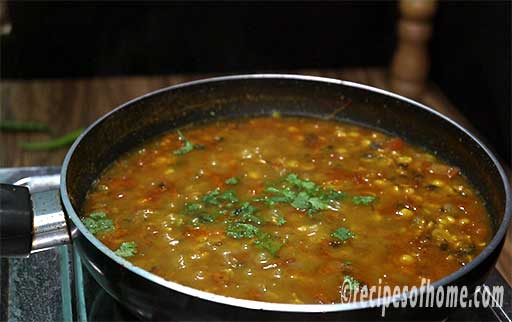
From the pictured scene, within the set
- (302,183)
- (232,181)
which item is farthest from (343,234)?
(232,181)

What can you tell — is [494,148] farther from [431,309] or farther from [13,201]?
[13,201]

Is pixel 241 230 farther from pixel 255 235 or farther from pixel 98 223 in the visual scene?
pixel 98 223

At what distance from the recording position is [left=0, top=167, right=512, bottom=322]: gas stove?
1539 mm

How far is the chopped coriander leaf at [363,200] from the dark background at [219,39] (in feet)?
5.58

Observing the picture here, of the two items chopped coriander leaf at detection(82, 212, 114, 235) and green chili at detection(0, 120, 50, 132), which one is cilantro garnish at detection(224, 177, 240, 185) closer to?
chopped coriander leaf at detection(82, 212, 114, 235)

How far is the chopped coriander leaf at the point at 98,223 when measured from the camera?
1.56m

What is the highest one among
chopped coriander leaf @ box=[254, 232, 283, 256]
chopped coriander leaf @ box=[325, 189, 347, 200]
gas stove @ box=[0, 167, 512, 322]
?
chopped coriander leaf @ box=[325, 189, 347, 200]

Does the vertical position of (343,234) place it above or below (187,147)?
below

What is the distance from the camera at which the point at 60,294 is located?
163 centimetres

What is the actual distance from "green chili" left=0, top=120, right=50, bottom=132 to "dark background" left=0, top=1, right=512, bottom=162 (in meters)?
0.48

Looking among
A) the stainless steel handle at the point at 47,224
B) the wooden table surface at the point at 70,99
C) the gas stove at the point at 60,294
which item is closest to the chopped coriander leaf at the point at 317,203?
the gas stove at the point at 60,294

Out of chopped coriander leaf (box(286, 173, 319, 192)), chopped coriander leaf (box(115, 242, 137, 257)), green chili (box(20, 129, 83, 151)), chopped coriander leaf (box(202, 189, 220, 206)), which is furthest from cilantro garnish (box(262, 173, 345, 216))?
green chili (box(20, 129, 83, 151))

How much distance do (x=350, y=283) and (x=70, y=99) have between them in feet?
8.00

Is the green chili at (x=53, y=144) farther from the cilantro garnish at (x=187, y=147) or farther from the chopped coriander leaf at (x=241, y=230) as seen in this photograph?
the chopped coriander leaf at (x=241, y=230)
